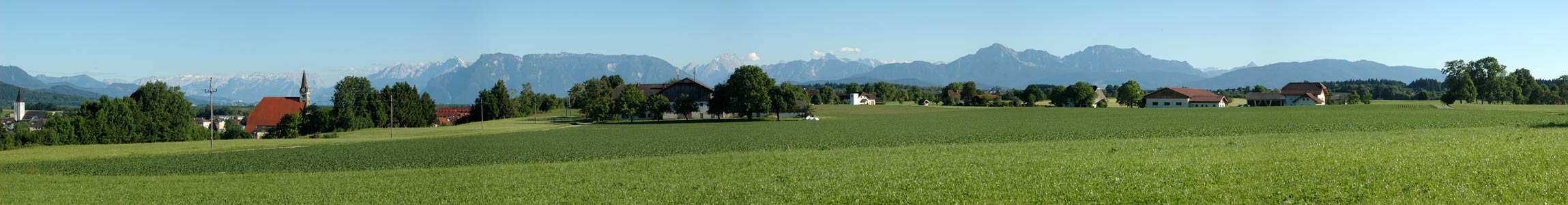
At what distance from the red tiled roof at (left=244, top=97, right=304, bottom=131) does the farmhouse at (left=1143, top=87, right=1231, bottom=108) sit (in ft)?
419

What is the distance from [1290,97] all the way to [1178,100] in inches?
768

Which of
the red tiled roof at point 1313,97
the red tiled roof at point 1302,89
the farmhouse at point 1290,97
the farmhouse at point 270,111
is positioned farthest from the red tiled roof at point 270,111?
the red tiled roof at point 1302,89

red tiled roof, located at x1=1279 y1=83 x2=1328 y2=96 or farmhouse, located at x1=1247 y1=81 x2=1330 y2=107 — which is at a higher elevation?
red tiled roof, located at x1=1279 y1=83 x2=1328 y2=96

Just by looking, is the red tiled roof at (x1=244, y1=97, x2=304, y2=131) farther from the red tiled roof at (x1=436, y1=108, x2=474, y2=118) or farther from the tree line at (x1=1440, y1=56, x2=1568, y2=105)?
the tree line at (x1=1440, y1=56, x2=1568, y2=105)

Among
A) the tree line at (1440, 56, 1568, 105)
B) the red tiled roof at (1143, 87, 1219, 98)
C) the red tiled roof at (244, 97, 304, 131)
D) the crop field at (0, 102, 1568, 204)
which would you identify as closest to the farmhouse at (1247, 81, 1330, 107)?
the red tiled roof at (1143, 87, 1219, 98)

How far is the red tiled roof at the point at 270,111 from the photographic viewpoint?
10112 centimetres

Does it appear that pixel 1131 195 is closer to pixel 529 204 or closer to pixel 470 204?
pixel 529 204

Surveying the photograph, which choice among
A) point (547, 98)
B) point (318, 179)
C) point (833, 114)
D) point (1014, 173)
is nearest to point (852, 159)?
point (1014, 173)

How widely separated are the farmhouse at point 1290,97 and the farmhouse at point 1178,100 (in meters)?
4.74

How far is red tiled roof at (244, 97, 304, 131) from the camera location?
101125 mm

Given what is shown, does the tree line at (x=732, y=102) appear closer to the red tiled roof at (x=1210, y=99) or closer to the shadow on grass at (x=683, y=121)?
the shadow on grass at (x=683, y=121)

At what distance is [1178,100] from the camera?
5364 inches

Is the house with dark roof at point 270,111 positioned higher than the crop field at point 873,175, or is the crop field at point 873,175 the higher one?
the house with dark roof at point 270,111

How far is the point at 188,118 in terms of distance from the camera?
70.9m
